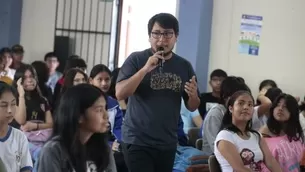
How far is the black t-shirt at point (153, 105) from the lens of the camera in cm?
263

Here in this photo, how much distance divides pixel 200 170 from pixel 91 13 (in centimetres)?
390

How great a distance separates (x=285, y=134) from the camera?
3812mm

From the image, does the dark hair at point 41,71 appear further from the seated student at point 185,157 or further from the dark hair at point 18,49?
the seated student at point 185,157

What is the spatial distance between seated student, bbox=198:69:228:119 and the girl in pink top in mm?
1512

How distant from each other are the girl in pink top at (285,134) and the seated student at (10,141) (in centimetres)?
182

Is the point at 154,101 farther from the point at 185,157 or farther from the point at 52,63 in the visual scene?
the point at 52,63

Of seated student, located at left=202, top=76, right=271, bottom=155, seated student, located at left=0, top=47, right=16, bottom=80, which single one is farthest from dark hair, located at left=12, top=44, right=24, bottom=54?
seated student, located at left=202, top=76, right=271, bottom=155

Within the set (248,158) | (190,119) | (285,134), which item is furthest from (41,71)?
(248,158)

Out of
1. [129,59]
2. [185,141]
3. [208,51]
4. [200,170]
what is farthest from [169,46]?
[208,51]

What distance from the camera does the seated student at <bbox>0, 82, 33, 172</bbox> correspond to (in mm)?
2779

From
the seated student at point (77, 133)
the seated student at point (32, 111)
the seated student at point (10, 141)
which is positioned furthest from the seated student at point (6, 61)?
the seated student at point (77, 133)

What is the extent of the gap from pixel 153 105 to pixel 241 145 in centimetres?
84

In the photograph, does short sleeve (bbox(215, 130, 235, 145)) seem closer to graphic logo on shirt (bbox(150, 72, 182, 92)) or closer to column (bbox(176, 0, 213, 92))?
graphic logo on shirt (bbox(150, 72, 182, 92))

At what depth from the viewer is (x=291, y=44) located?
5.79 meters
